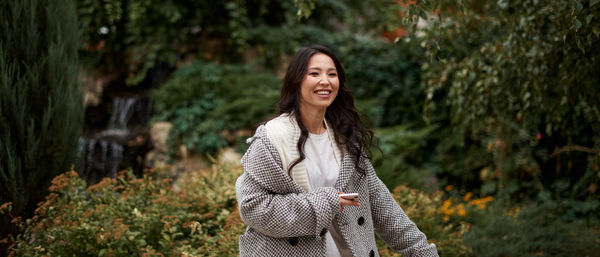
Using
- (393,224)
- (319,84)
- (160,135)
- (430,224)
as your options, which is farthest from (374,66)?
(319,84)

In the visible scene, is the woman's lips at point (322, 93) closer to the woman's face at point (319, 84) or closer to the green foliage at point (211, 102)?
the woman's face at point (319, 84)

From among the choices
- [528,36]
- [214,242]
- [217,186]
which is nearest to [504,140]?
[528,36]

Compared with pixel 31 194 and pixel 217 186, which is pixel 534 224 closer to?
pixel 217 186

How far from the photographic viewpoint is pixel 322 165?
1.86 metres

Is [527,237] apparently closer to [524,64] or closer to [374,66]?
[524,64]

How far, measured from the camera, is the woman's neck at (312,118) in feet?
6.11

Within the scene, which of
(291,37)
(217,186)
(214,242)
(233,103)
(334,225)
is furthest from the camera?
(291,37)

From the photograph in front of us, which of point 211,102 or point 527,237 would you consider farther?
point 211,102

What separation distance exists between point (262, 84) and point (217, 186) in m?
3.76

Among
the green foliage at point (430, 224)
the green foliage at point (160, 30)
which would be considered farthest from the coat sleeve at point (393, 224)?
the green foliage at point (160, 30)

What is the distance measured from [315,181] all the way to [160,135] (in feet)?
17.7

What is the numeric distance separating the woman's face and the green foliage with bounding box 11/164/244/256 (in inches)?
47.3

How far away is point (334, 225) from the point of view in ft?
5.95

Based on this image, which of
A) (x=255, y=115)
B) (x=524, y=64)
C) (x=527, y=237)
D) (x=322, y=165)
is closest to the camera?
(x=322, y=165)
